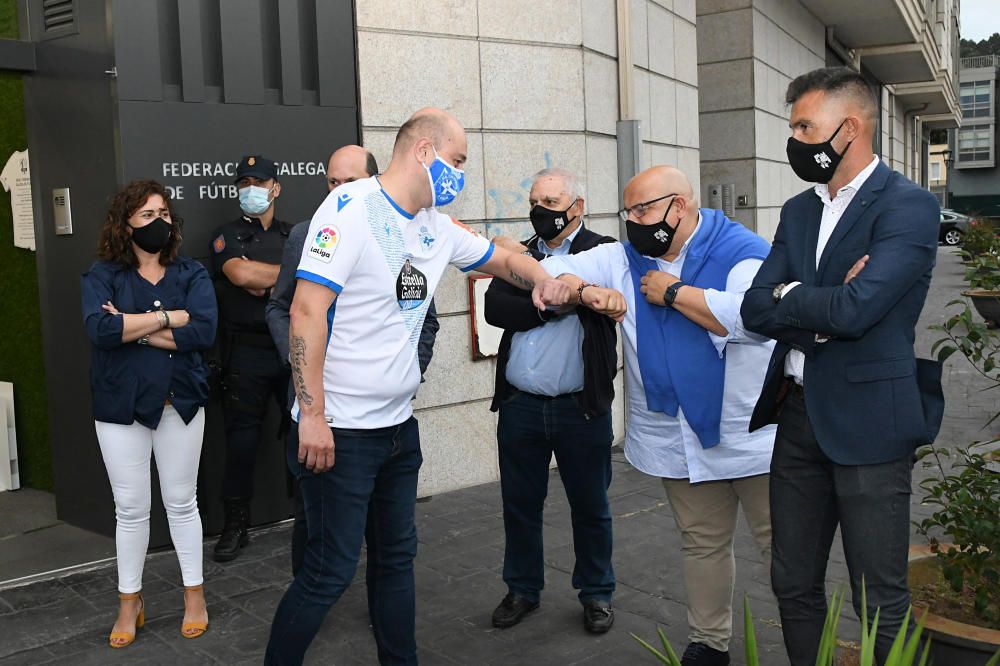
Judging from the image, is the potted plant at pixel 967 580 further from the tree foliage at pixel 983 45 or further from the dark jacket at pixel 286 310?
the tree foliage at pixel 983 45

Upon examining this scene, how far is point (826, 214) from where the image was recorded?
3.13m

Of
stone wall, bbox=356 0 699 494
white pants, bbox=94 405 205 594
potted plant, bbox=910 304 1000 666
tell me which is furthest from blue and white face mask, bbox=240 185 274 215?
potted plant, bbox=910 304 1000 666

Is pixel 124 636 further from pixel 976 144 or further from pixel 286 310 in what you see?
pixel 976 144

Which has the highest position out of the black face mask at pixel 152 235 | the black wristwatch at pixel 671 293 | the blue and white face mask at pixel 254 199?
the blue and white face mask at pixel 254 199

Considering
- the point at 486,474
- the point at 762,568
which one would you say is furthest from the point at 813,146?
the point at 486,474

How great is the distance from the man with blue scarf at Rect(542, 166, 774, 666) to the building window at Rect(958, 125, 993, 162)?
8058cm

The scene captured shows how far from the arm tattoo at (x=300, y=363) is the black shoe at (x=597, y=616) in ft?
6.08

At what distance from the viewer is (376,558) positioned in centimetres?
359

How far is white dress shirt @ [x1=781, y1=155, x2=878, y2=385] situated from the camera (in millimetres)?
3027

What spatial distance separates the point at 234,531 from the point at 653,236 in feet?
10.5

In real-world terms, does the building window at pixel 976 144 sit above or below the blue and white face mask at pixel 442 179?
above

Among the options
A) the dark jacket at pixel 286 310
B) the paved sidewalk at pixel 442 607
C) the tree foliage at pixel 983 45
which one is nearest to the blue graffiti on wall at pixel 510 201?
the paved sidewalk at pixel 442 607

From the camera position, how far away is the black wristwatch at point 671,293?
357 centimetres

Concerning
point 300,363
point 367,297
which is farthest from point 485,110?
point 300,363
